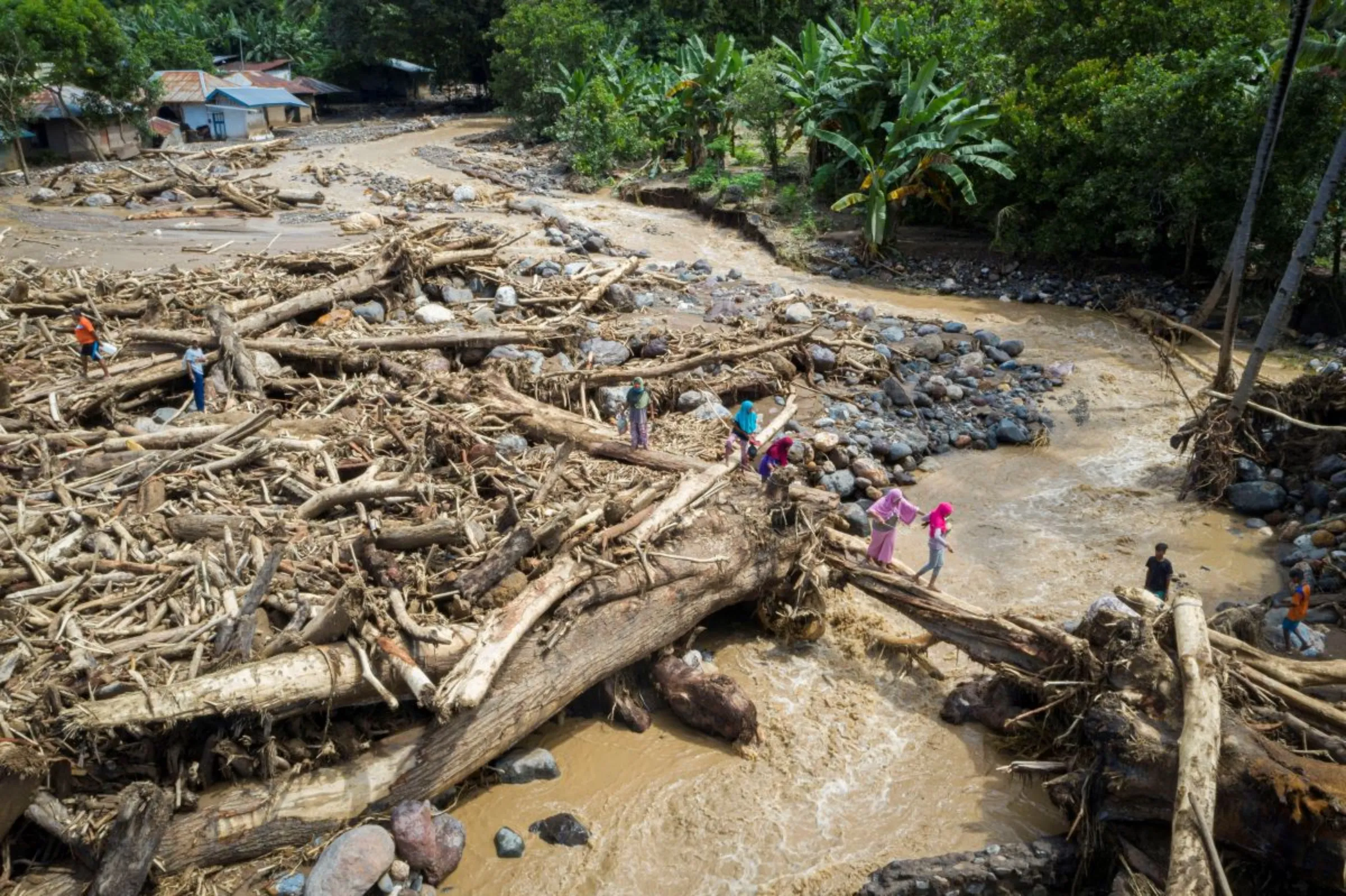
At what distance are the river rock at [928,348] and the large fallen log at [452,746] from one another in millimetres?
8415

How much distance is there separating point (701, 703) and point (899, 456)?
5.86 metres

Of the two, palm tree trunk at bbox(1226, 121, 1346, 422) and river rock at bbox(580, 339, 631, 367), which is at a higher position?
palm tree trunk at bbox(1226, 121, 1346, 422)

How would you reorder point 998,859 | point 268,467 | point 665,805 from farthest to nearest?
point 268,467, point 665,805, point 998,859

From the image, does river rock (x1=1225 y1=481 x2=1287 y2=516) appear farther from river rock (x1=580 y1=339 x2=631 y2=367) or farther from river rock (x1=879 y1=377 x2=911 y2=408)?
river rock (x1=580 y1=339 x2=631 y2=367)

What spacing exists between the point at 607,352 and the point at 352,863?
337 inches

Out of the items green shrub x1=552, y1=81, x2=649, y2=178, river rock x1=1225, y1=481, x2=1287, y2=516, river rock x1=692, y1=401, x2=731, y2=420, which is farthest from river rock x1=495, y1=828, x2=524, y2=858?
green shrub x1=552, y1=81, x2=649, y2=178

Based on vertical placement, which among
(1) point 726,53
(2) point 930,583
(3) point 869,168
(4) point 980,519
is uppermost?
(1) point 726,53

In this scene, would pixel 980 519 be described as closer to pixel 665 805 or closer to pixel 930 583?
pixel 930 583

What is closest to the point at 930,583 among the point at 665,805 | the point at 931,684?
the point at 931,684

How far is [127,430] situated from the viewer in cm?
931

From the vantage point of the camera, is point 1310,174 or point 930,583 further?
point 1310,174

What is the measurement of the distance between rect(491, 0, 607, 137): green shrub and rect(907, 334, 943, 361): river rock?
2349cm

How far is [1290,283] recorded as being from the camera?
36.2 feet

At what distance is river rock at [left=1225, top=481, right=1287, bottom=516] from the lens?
10844 millimetres
